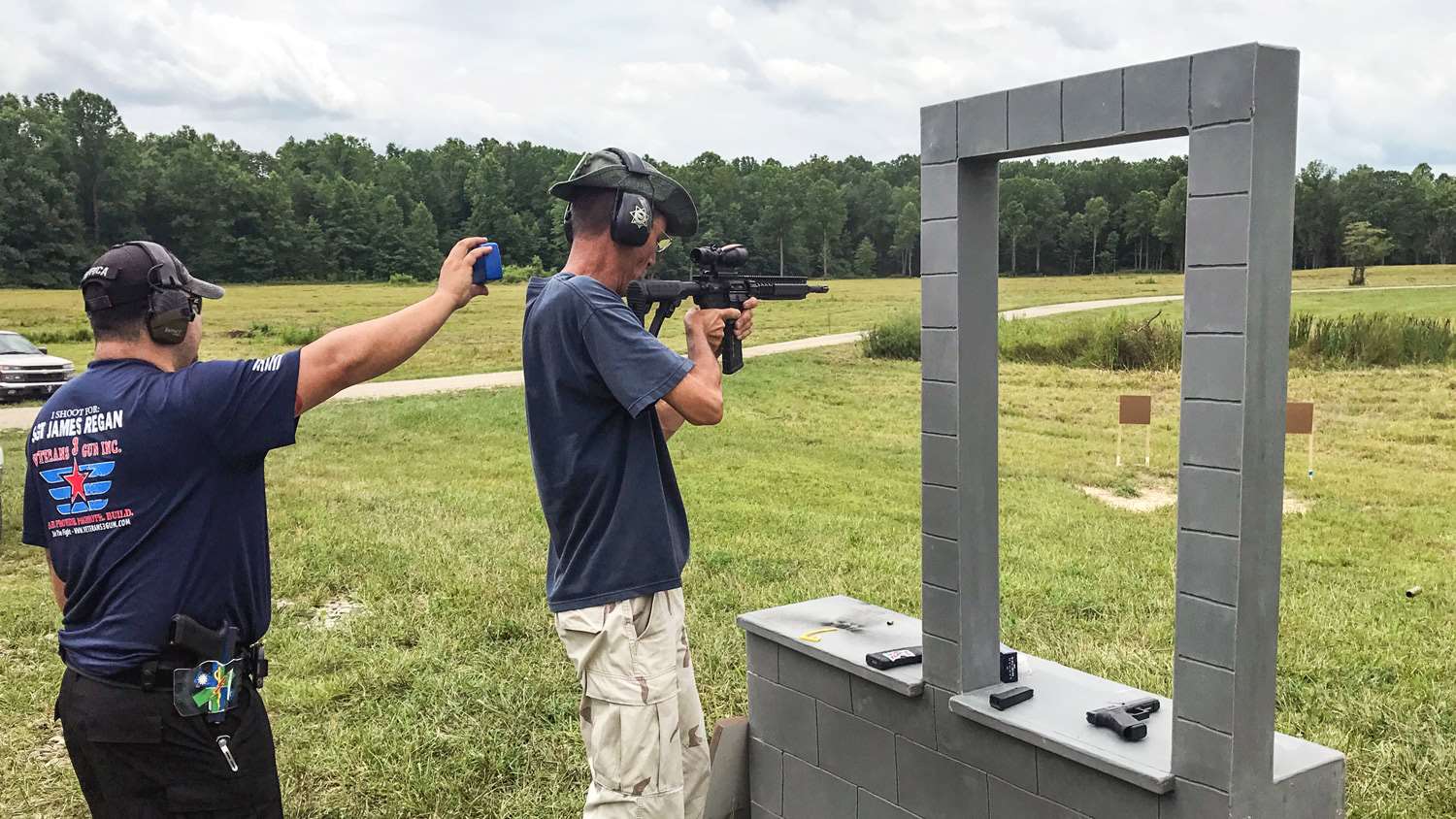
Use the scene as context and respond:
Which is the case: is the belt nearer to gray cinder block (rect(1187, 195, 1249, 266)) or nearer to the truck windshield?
gray cinder block (rect(1187, 195, 1249, 266))

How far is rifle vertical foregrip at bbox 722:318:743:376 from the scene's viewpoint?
293 centimetres

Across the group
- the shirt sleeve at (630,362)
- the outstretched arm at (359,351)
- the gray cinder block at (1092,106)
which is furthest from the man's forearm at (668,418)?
the gray cinder block at (1092,106)

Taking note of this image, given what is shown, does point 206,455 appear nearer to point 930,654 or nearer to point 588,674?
point 588,674

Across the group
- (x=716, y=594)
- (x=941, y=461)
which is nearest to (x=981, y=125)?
(x=941, y=461)

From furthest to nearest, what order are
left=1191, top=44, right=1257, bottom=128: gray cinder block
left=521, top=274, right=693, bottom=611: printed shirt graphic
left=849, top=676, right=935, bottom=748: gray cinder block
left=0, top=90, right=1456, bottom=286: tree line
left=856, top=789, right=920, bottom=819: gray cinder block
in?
left=0, top=90, right=1456, bottom=286: tree line
left=856, top=789, right=920, bottom=819: gray cinder block
left=849, top=676, right=935, bottom=748: gray cinder block
left=521, top=274, right=693, bottom=611: printed shirt graphic
left=1191, top=44, right=1257, bottom=128: gray cinder block

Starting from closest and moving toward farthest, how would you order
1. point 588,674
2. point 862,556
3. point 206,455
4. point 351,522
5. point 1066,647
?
point 206,455 → point 588,674 → point 1066,647 → point 862,556 → point 351,522

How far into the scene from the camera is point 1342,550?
23.4 feet

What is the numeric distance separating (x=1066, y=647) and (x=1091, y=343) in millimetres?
15653

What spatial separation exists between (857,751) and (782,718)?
1.02ft

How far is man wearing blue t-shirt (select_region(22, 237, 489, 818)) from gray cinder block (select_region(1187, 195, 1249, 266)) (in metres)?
1.44

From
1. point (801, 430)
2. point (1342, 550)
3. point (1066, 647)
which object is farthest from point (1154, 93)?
point (801, 430)

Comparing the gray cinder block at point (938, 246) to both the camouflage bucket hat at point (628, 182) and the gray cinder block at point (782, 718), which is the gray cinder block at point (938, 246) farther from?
the gray cinder block at point (782, 718)

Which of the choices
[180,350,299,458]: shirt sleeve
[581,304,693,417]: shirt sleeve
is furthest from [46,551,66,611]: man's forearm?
[581,304,693,417]: shirt sleeve

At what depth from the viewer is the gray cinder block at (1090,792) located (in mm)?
2057
